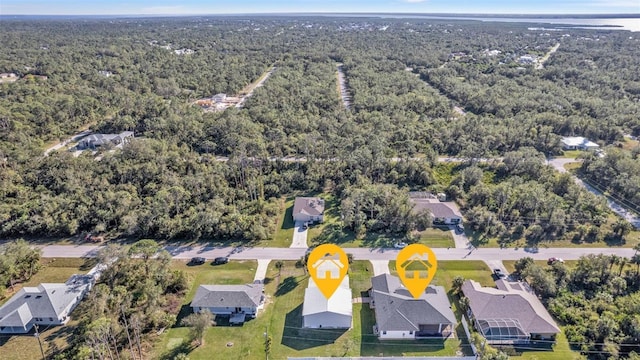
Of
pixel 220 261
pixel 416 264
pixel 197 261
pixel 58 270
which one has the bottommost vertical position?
pixel 416 264

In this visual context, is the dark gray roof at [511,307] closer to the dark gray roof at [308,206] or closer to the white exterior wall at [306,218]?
the white exterior wall at [306,218]

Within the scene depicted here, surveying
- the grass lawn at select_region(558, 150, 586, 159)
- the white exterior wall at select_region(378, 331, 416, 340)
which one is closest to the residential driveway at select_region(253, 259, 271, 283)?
the white exterior wall at select_region(378, 331, 416, 340)

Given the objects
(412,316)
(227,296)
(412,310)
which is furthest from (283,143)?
(412,316)

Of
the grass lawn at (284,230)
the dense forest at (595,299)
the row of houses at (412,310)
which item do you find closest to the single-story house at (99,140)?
the grass lawn at (284,230)

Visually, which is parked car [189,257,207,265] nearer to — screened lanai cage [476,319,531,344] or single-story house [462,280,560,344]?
single-story house [462,280,560,344]

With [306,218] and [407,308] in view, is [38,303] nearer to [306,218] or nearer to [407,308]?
[306,218]
